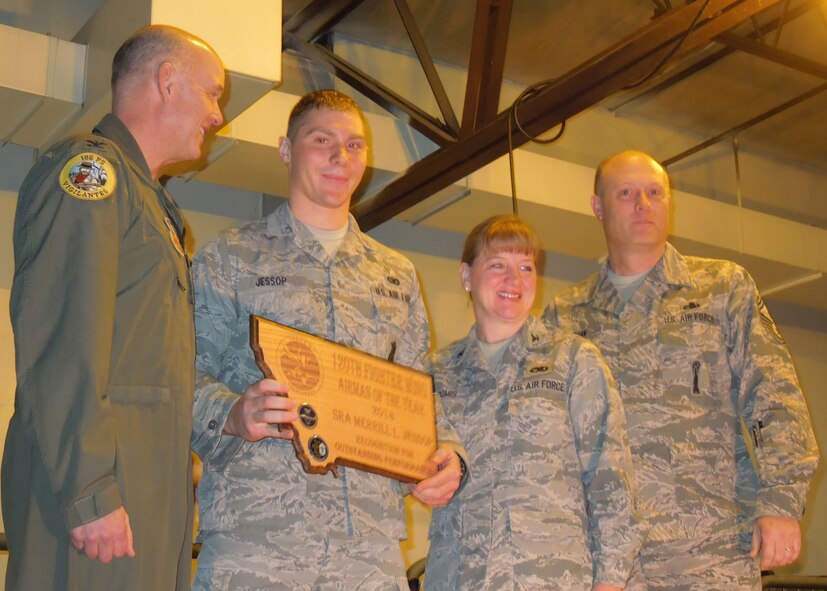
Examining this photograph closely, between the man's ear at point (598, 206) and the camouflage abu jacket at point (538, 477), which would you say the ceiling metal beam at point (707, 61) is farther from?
the camouflage abu jacket at point (538, 477)

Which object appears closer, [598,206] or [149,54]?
[149,54]

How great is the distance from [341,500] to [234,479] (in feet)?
0.73

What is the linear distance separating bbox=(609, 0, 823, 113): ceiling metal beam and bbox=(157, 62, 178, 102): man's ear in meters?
4.01

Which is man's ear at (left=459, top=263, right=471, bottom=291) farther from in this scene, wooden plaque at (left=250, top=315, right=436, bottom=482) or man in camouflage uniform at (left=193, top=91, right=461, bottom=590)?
wooden plaque at (left=250, top=315, right=436, bottom=482)

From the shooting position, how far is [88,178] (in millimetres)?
1819

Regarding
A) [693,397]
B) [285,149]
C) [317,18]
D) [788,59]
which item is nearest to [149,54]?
[285,149]

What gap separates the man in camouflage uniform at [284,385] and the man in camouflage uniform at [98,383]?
134 mm

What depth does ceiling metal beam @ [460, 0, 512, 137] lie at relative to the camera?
477 centimetres

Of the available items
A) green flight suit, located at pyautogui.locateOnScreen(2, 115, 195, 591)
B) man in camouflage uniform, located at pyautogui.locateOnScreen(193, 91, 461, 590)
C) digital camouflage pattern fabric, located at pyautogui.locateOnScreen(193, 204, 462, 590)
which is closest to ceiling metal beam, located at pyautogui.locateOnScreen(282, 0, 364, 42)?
man in camouflage uniform, located at pyautogui.locateOnScreen(193, 91, 461, 590)

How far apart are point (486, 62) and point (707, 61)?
7.57ft

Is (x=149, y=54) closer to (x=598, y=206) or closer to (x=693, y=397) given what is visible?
(x=598, y=206)

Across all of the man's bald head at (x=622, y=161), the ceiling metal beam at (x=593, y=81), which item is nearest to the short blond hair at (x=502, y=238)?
the man's bald head at (x=622, y=161)

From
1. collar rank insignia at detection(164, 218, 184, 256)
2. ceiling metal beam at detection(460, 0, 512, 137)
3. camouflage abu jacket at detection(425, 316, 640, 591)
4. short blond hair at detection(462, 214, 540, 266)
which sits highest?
ceiling metal beam at detection(460, 0, 512, 137)

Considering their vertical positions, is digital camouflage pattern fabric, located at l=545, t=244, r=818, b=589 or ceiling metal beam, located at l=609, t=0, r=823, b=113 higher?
ceiling metal beam, located at l=609, t=0, r=823, b=113
